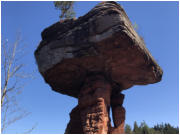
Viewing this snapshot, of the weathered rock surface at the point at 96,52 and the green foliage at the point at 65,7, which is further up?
the green foliage at the point at 65,7

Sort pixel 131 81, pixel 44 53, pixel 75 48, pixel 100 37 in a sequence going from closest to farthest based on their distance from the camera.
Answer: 1. pixel 100 37
2. pixel 75 48
3. pixel 44 53
4. pixel 131 81

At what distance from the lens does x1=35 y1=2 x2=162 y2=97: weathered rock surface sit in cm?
687

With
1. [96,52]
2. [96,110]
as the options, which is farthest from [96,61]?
[96,110]

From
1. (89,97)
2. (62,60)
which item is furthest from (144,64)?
(62,60)

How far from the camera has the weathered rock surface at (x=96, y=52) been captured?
6.87 metres

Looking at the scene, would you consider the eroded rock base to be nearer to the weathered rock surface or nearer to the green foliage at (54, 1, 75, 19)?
the weathered rock surface

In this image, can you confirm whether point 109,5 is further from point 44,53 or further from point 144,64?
point 44,53

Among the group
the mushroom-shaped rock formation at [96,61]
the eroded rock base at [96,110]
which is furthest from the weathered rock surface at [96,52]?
the eroded rock base at [96,110]

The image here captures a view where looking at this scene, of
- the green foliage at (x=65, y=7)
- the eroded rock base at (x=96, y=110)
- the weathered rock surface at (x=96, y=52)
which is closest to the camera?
the weathered rock surface at (x=96, y=52)

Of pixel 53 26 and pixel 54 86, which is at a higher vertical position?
pixel 53 26

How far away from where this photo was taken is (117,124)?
862cm

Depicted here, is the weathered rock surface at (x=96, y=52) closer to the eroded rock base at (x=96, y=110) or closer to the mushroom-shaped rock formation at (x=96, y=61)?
the mushroom-shaped rock formation at (x=96, y=61)

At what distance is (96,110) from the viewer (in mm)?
7266

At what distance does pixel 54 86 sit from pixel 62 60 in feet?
6.20
